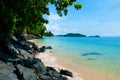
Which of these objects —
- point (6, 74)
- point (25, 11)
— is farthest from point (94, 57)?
point (6, 74)

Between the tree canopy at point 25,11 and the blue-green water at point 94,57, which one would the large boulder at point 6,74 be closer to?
the tree canopy at point 25,11

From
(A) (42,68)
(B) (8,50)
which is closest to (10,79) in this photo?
(A) (42,68)

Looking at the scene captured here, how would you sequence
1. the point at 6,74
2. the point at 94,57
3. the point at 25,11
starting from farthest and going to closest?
the point at 94,57
the point at 25,11
the point at 6,74

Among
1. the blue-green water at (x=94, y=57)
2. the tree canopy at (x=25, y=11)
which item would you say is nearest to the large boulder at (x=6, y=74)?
the tree canopy at (x=25, y=11)

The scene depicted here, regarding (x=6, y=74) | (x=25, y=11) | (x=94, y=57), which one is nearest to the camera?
(x=6, y=74)

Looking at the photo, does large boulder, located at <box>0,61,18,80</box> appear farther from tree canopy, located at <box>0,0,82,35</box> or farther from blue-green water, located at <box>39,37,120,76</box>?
blue-green water, located at <box>39,37,120,76</box>

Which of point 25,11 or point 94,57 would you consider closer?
point 25,11

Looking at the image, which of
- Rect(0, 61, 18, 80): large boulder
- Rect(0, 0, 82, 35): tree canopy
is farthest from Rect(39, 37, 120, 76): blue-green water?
Rect(0, 61, 18, 80): large boulder

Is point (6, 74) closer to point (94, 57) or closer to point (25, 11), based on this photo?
point (25, 11)

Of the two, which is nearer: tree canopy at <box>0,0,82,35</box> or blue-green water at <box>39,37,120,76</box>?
tree canopy at <box>0,0,82,35</box>

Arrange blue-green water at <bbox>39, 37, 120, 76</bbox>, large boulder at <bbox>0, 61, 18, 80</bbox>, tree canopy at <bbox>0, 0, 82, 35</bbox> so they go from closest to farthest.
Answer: large boulder at <bbox>0, 61, 18, 80</bbox> < tree canopy at <bbox>0, 0, 82, 35</bbox> < blue-green water at <bbox>39, 37, 120, 76</bbox>

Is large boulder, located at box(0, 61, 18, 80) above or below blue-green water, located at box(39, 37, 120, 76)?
above

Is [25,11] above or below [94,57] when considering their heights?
above

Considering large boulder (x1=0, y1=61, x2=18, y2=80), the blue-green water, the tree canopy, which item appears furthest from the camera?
the blue-green water
